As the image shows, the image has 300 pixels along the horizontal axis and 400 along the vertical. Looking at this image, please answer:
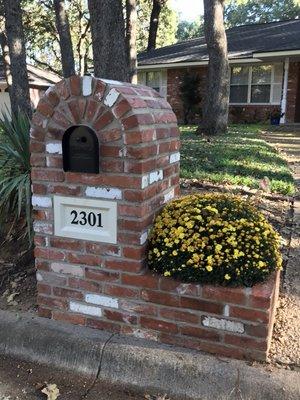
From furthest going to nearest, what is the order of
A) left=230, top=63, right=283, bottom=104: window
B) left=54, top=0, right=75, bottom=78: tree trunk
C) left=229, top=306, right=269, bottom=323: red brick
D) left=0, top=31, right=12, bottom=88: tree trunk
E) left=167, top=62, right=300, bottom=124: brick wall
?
left=0, top=31, right=12, bottom=88: tree trunk → left=230, top=63, right=283, bottom=104: window → left=167, top=62, right=300, bottom=124: brick wall → left=54, top=0, right=75, bottom=78: tree trunk → left=229, top=306, right=269, bottom=323: red brick

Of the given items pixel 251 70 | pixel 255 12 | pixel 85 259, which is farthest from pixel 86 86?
pixel 255 12

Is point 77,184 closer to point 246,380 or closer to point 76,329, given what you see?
point 76,329

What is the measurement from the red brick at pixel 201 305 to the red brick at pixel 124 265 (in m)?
0.30

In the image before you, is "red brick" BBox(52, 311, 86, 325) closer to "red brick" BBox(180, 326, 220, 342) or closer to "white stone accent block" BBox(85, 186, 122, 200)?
"red brick" BBox(180, 326, 220, 342)

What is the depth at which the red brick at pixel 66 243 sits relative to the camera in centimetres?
254

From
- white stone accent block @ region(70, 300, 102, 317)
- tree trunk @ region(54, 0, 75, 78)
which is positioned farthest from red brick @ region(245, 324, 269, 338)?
tree trunk @ region(54, 0, 75, 78)

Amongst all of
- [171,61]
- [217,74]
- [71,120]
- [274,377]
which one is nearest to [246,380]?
[274,377]

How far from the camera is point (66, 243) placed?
2.57 meters

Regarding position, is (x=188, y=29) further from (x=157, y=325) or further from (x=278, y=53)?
(x=157, y=325)

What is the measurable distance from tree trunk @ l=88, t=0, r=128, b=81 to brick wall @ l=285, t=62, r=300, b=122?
13440 millimetres

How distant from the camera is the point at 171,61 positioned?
19.2m

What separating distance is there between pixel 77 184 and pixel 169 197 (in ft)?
2.22

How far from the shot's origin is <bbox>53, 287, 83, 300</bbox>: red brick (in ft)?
8.54

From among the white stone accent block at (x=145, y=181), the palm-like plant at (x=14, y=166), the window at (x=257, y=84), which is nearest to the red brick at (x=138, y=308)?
the white stone accent block at (x=145, y=181)
